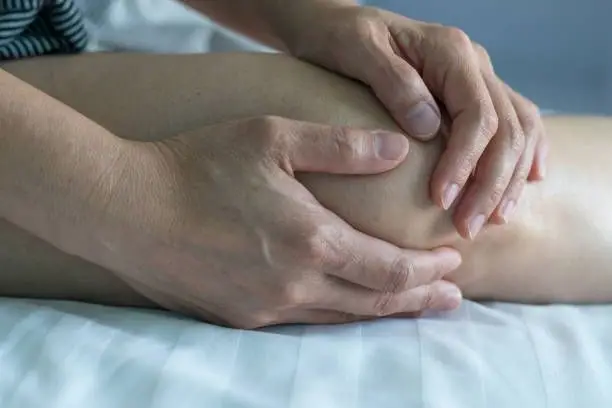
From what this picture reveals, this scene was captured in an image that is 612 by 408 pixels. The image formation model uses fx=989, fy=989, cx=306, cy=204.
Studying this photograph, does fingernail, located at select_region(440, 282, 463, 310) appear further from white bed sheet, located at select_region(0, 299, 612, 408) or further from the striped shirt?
the striped shirt

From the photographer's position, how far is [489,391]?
0.67 metres

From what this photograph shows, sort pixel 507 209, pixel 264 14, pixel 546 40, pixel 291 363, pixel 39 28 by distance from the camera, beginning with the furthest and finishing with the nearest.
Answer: pixel 546 40
pixel 264 14
pixel 39 28
pixel 507 209
pixel 291 363

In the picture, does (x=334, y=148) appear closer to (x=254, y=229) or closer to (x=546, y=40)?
(x=254, y=229)

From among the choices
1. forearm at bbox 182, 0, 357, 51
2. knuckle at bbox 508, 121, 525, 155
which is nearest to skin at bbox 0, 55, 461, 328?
knuckle at bbox 508, 121, 525, 155

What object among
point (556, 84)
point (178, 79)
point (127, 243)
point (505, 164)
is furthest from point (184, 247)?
point (556, 84)

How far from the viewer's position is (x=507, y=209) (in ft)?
2.59

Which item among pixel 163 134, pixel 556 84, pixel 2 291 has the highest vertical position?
pixel 163 134

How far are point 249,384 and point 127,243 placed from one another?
14cm

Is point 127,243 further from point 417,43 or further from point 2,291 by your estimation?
point 417,43

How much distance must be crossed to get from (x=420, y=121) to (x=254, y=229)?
0.54 ft

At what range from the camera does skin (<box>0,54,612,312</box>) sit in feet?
2.52

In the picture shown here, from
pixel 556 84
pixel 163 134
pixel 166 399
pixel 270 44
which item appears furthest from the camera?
pixel 556 84

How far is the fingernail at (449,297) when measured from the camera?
78 cm

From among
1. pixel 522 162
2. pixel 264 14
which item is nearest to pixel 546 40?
pixel 264 14
